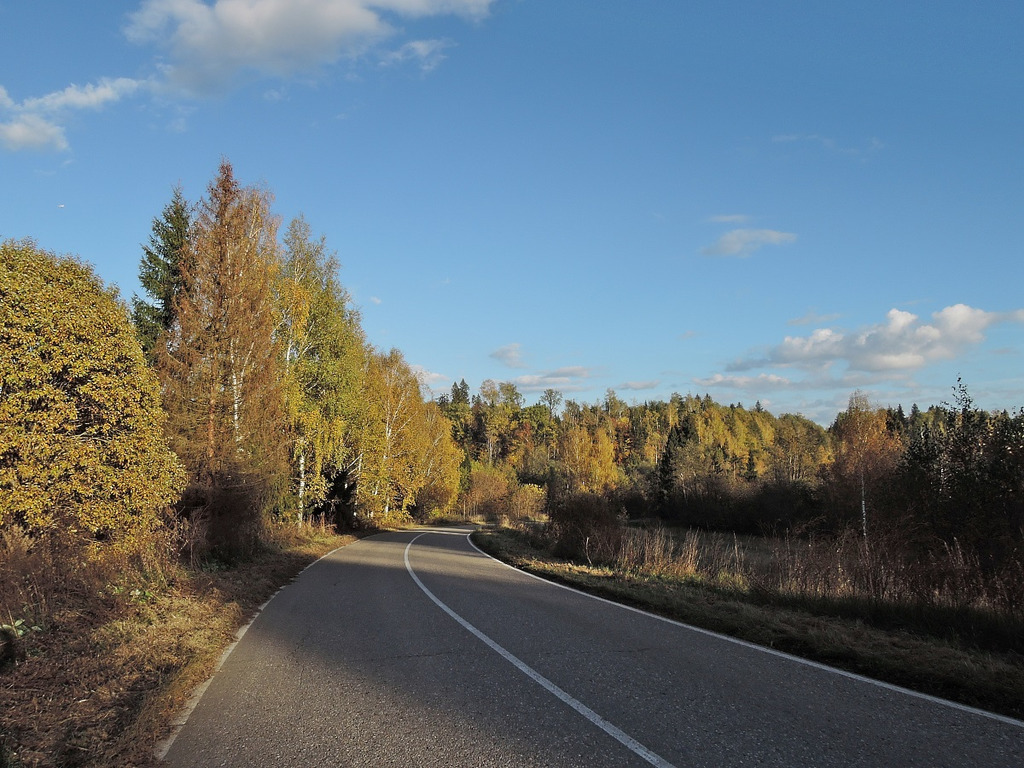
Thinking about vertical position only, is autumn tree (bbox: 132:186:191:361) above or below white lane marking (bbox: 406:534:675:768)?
above

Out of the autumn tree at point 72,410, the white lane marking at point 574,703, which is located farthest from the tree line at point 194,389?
the white lane marking at point 574,703

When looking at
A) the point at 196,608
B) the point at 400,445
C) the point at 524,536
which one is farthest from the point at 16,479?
the point at 400,445

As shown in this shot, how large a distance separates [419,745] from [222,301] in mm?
15203

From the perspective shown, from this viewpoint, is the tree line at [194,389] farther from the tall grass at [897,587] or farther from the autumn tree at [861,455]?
the autumn tree at [861,455]

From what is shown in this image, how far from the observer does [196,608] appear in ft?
29.8

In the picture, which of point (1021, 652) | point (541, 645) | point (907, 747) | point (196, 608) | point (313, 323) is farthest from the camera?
point (313, 323)

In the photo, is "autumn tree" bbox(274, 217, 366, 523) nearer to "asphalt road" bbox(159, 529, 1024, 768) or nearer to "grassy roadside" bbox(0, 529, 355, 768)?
"grassy roadside" bbox(0, 529, 355, 768)

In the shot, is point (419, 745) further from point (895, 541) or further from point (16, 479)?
point (895, 541)

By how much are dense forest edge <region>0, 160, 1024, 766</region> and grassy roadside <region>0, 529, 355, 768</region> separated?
0.03m

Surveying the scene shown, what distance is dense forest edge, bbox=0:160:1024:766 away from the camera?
244 inches

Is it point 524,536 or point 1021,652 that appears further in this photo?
point 524,536

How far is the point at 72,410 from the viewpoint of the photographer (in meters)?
8.91

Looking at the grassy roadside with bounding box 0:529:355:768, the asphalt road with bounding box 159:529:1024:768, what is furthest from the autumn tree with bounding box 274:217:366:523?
the asphalt road with bounding box 159:529:1024:768

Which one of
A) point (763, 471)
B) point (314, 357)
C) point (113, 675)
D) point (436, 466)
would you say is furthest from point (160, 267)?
point (763, 471)
